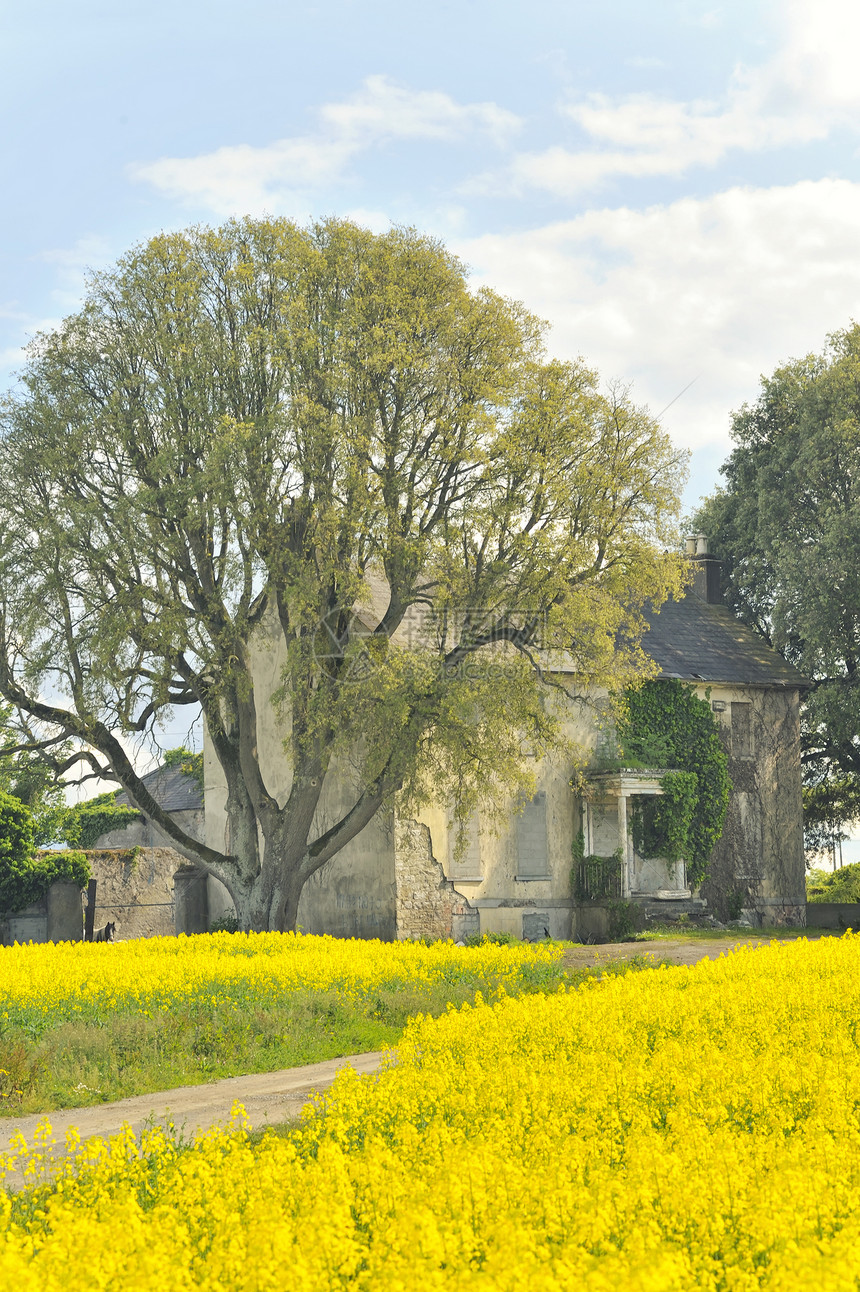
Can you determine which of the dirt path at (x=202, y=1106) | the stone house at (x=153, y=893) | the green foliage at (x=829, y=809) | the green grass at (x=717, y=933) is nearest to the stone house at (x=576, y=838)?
the green grass at (x=717, y=933)

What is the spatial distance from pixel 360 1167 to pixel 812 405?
100 feet

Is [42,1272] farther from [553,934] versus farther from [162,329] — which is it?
[553,934]

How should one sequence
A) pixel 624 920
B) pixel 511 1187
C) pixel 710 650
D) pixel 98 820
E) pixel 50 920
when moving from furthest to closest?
pixel 98 820
pixel 710 650
pixel 624 920
pixel 50 920
pixel 511 1187

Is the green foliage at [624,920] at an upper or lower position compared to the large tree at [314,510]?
lower

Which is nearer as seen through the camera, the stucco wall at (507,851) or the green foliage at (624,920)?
the stucco wall at (507,851)

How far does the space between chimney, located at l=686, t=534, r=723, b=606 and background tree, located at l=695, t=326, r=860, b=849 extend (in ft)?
2.98

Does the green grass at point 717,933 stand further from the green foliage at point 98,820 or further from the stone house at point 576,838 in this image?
the green foliage at point 98,820

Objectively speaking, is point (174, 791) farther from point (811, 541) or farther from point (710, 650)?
point (811, 541)

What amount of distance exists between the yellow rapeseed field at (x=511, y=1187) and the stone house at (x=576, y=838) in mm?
14488

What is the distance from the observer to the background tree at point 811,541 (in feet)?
102

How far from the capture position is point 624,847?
27281 mm

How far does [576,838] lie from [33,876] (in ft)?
39.3

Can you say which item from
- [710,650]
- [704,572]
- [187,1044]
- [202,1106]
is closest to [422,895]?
[710,650]

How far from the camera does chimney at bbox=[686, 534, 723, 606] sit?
3478 cm
